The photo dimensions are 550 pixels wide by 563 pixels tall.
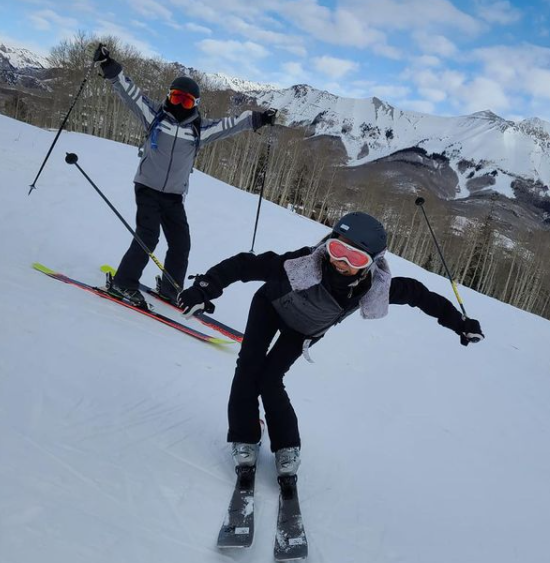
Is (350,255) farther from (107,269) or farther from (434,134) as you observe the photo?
(434,134)

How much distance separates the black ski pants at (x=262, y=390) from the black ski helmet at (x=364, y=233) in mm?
673

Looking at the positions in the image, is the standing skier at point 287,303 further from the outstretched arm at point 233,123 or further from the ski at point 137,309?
the outstretched arm at point 233,123

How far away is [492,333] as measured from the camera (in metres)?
7.91

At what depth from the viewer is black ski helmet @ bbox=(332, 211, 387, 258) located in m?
2.31

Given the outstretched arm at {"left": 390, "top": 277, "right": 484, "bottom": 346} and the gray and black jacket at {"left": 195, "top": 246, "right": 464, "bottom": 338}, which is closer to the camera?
the gray and black jacket at {"left": 195, "top": 246, "right": 464, "bottom": 338}

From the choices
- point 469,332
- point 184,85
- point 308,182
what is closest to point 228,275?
point 469,332

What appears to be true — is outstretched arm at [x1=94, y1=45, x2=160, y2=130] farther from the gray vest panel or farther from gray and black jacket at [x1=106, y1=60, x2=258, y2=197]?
the gray vest panel

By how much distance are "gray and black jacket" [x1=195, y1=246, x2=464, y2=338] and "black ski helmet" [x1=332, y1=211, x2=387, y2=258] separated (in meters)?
0.15

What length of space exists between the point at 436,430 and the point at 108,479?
3.01 metres

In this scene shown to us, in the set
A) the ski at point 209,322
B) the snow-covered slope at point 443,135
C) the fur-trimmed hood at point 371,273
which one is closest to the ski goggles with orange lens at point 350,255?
the fur-trimmed hood at point 371,273

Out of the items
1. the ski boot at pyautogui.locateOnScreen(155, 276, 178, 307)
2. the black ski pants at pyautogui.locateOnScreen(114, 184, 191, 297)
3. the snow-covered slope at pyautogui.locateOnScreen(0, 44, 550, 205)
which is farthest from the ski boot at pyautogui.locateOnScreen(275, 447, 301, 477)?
the snow-covered slope at pyautogui.locateOnScreen(0, 44, 550, 205)

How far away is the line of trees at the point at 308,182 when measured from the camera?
33.0m

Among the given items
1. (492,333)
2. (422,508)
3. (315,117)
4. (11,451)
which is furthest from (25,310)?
(315,117)

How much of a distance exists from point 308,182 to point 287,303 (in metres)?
39.9
